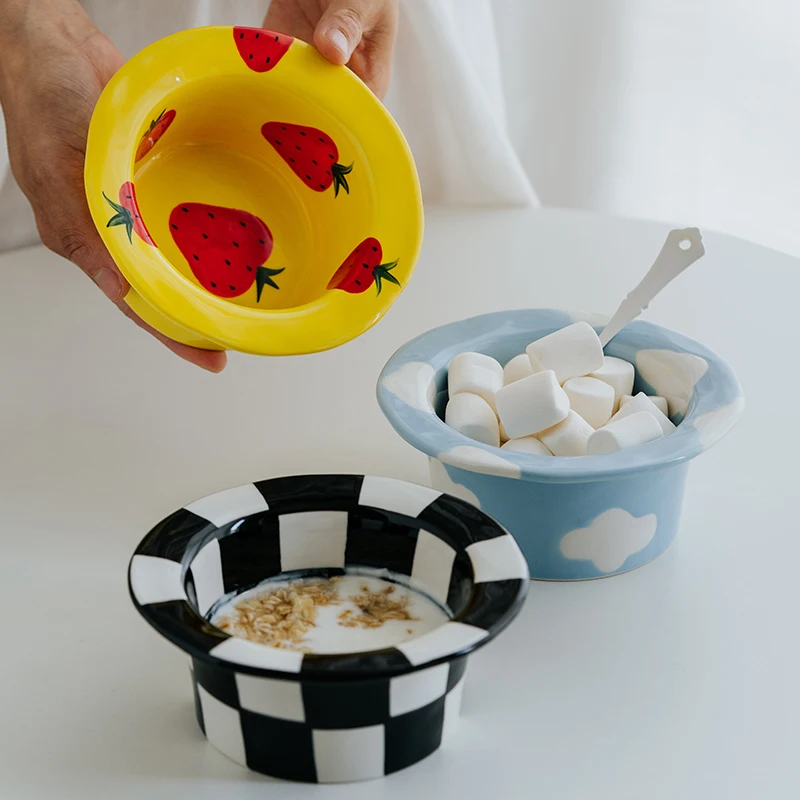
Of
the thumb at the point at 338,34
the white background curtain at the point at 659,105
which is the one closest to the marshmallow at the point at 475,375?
the thumb at the point at 338,34

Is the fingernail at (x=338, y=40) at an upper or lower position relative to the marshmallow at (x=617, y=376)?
upper

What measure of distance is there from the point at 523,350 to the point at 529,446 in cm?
14

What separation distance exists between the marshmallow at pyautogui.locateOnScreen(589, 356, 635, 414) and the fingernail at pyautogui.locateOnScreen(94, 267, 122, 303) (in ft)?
1.16

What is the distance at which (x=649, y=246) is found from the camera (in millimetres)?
1306

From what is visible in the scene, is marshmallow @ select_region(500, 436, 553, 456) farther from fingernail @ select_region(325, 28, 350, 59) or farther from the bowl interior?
fingernail @ select_region(325, 28, 350, 59)

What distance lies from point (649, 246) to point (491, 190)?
216mm

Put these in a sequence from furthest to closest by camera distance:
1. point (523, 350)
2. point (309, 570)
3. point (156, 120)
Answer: point (523, 350), point (156, 120), point (309, 570)

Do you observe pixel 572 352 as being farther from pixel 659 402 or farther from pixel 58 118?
pixel 58 118

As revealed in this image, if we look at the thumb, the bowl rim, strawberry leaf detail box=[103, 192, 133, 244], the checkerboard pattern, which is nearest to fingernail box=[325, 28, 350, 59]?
the thumb

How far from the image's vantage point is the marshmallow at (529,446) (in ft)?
2.54

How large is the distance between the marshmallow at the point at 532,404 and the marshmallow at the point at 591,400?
0.11 ft

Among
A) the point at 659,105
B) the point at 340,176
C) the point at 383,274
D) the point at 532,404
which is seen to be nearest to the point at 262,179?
the point at 340,176

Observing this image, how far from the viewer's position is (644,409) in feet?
2.60

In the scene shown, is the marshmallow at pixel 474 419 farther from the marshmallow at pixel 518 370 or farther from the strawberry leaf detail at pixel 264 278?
the strawberry leaf detail at pixel 264 278
